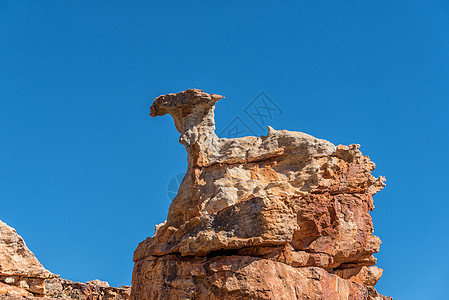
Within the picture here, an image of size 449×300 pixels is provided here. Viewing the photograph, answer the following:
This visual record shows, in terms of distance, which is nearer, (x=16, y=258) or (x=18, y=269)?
(x=18, y=269)

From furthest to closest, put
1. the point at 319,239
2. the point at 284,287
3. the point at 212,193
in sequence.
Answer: the point at 212,193 < the point at 319,239 < the point at 284,287

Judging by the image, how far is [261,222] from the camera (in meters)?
17.2

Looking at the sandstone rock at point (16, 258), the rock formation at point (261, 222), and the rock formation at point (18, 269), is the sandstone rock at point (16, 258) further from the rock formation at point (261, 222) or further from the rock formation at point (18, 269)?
the rock formation at point (261, 222)

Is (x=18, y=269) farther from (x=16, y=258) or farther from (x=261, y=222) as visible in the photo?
(x=261, y=222)

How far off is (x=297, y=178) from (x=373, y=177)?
2.18 metres

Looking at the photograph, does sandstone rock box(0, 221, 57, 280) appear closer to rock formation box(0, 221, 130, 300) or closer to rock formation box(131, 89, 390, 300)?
rock formation box(0, 221, 130, 300)

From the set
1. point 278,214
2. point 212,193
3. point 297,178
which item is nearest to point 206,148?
point 212,193

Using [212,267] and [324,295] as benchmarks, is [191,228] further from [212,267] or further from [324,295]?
[324,295]

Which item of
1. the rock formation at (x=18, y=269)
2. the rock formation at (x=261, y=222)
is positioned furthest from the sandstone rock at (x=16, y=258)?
the rock formation at (x=261, y=222)

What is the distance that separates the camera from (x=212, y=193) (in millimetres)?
19766

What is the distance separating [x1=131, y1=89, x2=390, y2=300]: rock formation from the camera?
56.6ft

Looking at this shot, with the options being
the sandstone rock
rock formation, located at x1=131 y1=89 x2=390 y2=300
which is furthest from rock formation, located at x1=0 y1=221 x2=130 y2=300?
rock formation, located at x1=131 y1=89 x2=390 y2=300

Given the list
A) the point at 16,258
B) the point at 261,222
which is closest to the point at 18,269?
the point at 16,258

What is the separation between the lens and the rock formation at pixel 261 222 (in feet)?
56.6
